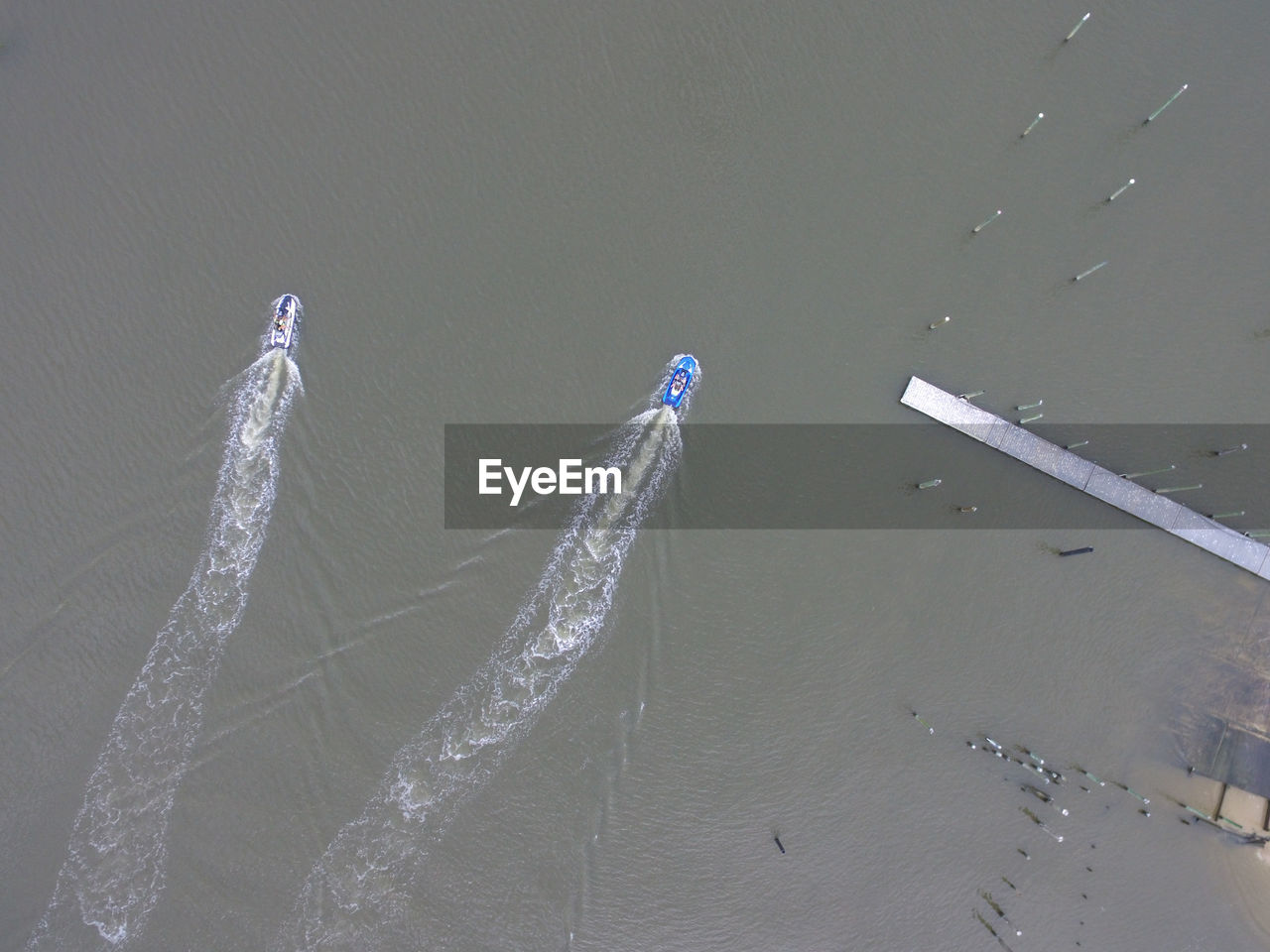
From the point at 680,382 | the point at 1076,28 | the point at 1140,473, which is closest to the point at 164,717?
the point at 680,382

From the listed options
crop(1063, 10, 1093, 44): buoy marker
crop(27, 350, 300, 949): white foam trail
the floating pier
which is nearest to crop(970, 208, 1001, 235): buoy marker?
the floating pier

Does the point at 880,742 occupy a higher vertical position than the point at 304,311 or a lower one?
lower

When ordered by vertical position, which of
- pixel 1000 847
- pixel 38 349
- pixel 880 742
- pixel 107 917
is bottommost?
pixel 107 917

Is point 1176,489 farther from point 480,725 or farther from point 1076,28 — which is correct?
point 480,725

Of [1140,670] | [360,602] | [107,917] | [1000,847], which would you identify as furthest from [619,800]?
[1140,670]

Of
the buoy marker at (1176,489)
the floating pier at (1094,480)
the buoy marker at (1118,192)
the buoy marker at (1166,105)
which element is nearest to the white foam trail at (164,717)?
the floating pier at (1094,480)

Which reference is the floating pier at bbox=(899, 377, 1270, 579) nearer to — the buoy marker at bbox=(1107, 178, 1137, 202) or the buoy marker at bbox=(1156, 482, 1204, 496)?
the buoy marker at bbox=(1156, 482, 1204, 496)

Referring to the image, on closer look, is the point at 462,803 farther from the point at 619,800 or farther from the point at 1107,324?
the point at 1107,324
